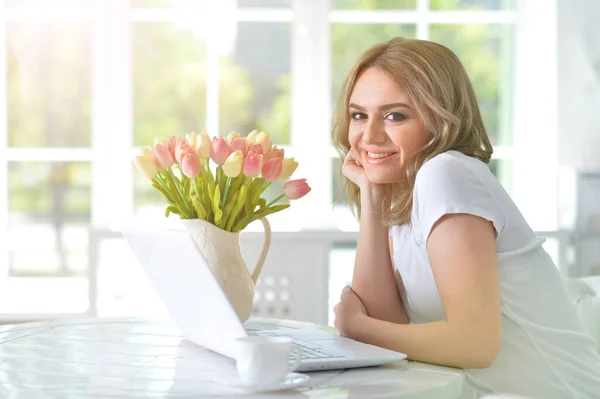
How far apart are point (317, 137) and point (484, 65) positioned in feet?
2.70

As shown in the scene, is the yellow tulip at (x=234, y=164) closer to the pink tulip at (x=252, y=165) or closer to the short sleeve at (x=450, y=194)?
the pink tulip at (x=252, y=165)

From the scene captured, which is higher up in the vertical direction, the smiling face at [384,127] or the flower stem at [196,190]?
the smiling face at [384,127]

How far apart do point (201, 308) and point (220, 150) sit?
357 mm

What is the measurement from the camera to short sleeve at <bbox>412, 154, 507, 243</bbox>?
61.5 inches

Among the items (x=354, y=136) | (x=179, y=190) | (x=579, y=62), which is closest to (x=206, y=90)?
(x=579, y=62)

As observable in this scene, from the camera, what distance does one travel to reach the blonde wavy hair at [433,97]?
176 centimetres

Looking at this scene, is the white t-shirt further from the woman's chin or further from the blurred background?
the blurred background

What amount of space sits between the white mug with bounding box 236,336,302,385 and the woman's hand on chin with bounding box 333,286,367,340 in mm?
432

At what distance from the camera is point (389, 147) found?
73.0 inches

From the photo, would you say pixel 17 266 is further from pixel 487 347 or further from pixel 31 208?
pixel 487 347

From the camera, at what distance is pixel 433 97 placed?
1756mm

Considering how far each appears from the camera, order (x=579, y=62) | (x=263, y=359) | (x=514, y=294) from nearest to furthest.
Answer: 1. (x=263, y=359)
2. (x=514, y=294)
3. (x=579, y=62)

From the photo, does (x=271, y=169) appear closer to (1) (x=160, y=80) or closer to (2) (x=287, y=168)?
(2) (x=287, y=168)

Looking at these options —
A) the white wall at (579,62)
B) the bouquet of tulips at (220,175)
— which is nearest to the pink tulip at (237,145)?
the bouquet of tulips at (220,175)
